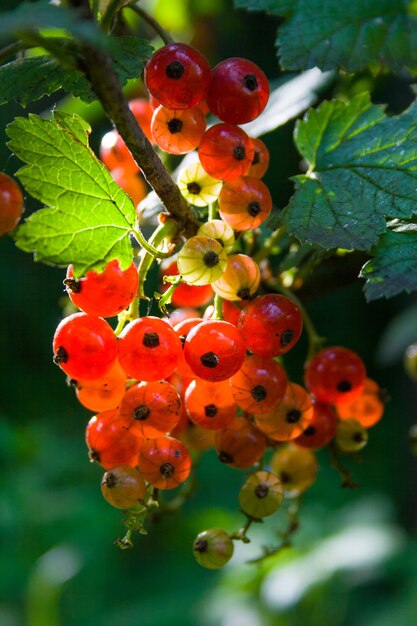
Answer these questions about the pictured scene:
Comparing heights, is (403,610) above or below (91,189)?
below

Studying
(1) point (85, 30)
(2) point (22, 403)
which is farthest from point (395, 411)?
(1) point (85, 30)

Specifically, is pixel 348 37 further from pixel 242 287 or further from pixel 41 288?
pixel 41 288

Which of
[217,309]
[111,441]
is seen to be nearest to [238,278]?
[217,309]

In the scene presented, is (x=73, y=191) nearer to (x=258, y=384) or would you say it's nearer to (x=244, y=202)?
(x=244, y=202)

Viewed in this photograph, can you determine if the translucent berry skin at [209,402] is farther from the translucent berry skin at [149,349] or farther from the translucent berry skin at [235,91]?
the translucent berry skin at [235,91]

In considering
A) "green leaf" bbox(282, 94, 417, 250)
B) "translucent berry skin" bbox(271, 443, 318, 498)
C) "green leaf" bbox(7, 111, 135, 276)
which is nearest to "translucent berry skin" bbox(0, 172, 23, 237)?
"green leaf" bbox(7, 111, 135, 276)
